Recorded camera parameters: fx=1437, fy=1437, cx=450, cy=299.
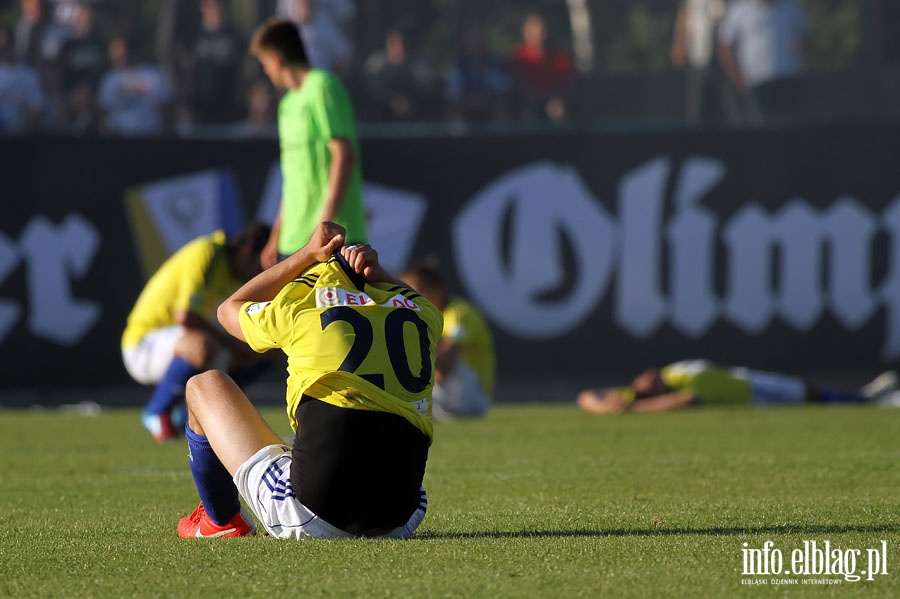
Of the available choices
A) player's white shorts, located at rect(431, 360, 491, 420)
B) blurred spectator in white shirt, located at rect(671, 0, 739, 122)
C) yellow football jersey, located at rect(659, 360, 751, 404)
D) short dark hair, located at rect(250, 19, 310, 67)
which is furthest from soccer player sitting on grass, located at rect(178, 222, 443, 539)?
blurred spectator in white shirt, located at rect(671, 0, 739, 122)

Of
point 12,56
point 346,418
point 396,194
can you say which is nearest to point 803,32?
point 396,194

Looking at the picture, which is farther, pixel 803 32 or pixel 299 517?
pixel 803 32

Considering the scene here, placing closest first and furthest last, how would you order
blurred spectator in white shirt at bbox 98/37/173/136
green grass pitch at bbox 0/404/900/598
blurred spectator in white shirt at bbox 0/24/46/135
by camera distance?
green grass pitch at bbox 0/404/900/598 → blurred spectator in white shirt at bbox 0/24/46/135 → blurred spectator in white shirt at bbox 98/37/173/136

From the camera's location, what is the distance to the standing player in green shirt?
8086 mm

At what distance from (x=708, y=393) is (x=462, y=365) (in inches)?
87.1

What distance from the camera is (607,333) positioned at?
522 inches

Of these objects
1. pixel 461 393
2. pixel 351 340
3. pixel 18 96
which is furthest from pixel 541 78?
pixel 351 340

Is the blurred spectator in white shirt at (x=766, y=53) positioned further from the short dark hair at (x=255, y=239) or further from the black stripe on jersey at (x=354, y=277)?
the black stripe on jersey at (x=354, y=277)

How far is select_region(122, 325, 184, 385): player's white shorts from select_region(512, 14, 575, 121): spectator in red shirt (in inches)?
230

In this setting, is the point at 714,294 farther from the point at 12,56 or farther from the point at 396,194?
the point at 12,56

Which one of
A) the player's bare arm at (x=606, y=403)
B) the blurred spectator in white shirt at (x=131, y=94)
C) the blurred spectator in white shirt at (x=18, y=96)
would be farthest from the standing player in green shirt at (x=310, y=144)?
the blurred spectator in white shirt at (x=18, y=96)

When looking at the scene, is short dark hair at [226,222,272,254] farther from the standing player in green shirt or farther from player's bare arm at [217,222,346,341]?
player's bare arm at [217,222,346,341]

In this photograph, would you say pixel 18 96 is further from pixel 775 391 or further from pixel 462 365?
pixel 775 391

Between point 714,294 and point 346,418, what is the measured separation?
30.4ft
